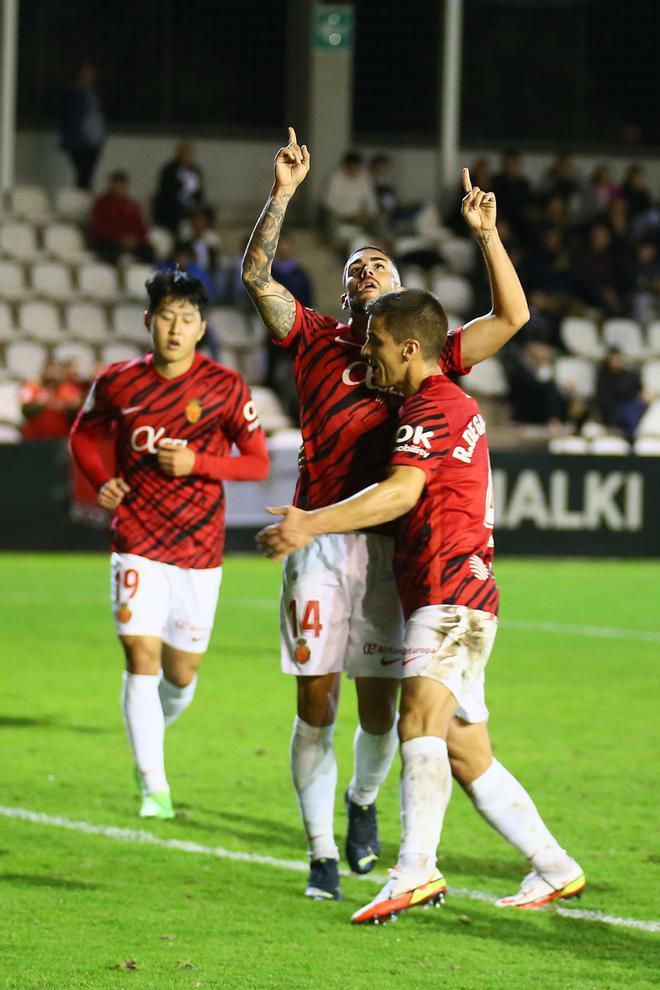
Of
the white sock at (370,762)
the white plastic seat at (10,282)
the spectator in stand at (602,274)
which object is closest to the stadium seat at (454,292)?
the spectator in stand at (602,274)

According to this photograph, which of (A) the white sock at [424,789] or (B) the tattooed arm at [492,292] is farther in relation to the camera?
(B) the tattooed arm at [492,292]

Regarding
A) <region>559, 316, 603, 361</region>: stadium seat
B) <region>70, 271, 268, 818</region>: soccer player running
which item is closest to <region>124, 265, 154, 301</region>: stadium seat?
<region>559, 316, 603, 361</region>: stadium seat

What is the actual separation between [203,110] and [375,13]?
3.10 meters

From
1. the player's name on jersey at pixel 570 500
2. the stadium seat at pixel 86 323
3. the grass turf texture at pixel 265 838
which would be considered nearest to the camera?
the grass turf texture at pixel 265 838

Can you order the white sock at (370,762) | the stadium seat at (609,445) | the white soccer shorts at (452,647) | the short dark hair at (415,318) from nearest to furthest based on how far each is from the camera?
the white soccer shorts at (452,647), the short dark hair at (415,318), the white sock at (370,762), the stadium seat at (609,445)

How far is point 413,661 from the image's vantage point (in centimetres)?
555

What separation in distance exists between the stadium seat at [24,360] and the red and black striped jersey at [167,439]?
13298mm

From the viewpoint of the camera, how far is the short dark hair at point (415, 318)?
18.5 feet

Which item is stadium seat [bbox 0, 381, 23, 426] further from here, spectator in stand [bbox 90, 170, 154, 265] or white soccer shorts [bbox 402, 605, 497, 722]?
white soccer shorts [bbox 402, 605, 497, 722]

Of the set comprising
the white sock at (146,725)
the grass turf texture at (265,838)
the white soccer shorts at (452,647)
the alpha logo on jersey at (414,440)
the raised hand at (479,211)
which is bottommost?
the grass turf texture at (265,838)

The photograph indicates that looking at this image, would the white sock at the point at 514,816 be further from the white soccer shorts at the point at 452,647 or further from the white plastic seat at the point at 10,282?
the white plastic seat at the point at 10,282

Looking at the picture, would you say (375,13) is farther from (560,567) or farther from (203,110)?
(560,567)

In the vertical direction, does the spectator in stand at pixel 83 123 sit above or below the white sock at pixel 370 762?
above

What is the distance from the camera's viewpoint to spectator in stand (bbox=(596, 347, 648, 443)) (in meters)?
21.8
